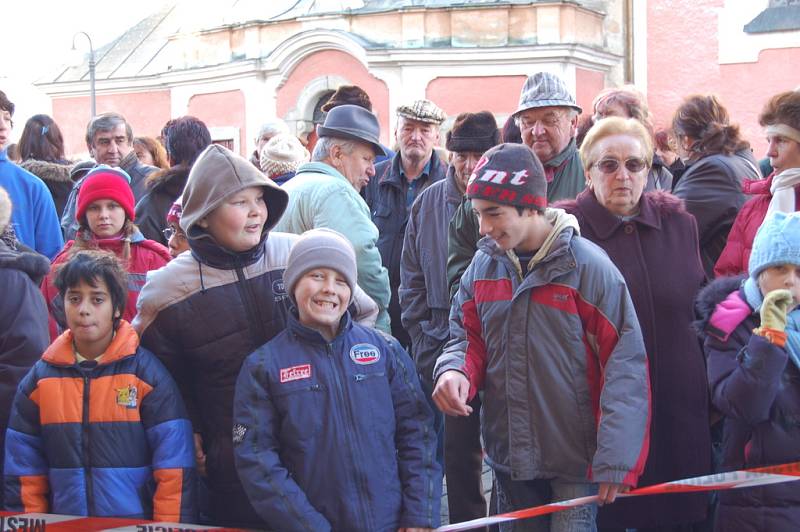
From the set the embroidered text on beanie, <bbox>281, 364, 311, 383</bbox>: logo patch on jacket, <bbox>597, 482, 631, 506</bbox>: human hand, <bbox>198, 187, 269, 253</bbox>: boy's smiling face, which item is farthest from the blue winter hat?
<bbox>198, 187, 269, 253</bbox>: boy's smiling face

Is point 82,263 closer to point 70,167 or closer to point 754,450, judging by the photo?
point 754,450

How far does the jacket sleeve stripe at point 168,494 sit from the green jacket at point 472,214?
5.68 ft

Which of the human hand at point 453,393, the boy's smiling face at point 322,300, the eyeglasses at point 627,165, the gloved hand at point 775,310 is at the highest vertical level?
the eyeglasses at point 627,165

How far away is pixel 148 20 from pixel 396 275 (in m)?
27.3

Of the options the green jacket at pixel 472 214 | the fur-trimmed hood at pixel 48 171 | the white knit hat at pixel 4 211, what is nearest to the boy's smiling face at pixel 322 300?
the green jacket at pixel 472 214

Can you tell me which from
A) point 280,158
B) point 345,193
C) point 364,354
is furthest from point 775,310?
point 280,158

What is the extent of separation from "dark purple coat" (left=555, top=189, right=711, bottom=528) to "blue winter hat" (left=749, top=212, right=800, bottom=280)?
42 centimetres

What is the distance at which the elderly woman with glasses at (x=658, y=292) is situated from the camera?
4.65 m

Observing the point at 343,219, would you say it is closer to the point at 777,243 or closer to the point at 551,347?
the point at 551,347

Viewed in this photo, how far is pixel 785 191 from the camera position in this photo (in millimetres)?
5039

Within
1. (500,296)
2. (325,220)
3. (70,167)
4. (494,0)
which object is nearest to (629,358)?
(500,296)

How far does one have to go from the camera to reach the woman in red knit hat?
564cm

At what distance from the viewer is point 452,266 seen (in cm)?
535

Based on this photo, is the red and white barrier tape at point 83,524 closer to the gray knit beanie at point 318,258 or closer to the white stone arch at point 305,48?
the gray knit beanie at point 318,258
